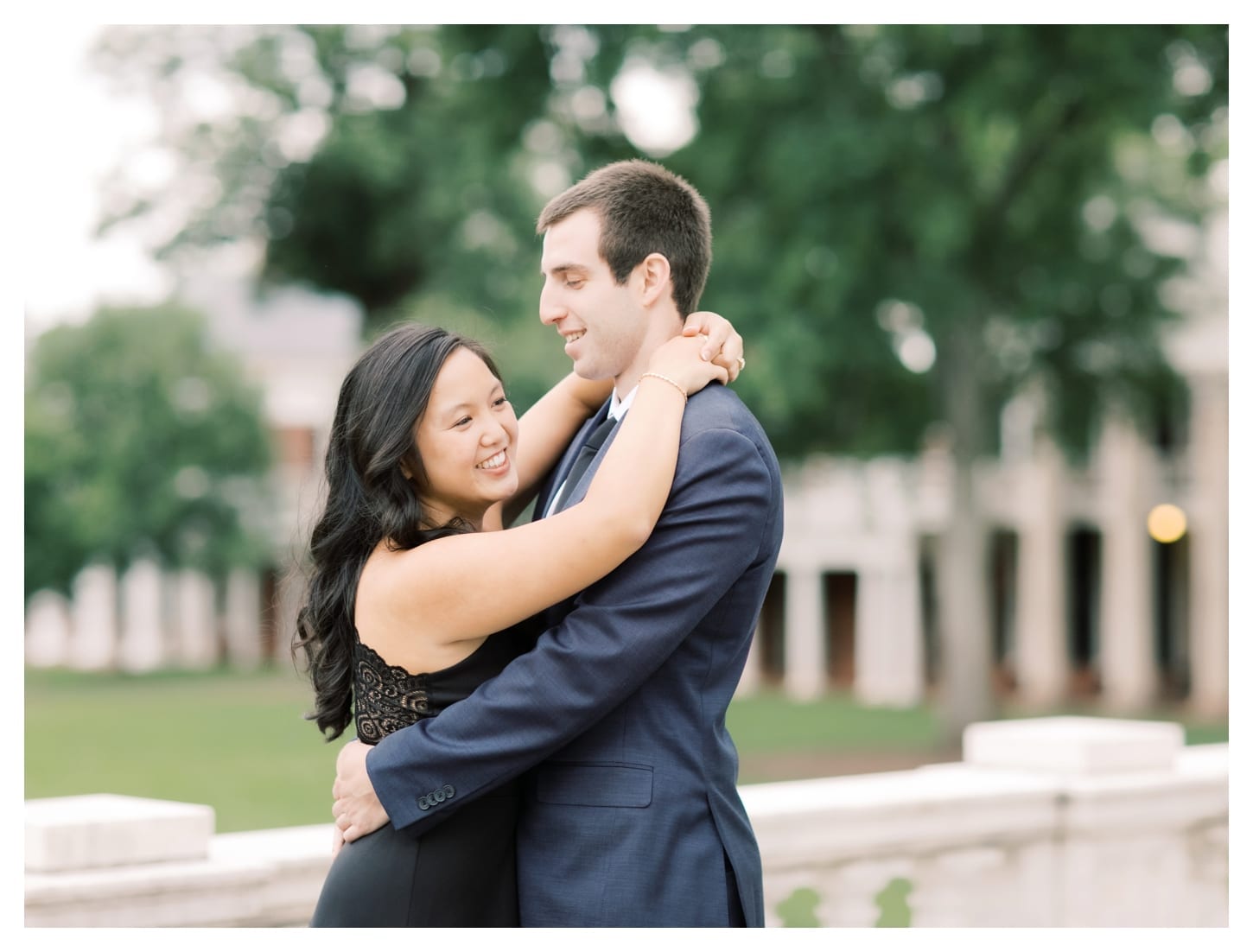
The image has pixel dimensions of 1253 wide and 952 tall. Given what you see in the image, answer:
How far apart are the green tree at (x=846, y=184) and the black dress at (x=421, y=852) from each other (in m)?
12.4

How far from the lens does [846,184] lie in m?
15.4

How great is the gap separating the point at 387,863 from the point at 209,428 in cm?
3175

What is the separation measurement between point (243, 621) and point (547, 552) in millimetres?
37480

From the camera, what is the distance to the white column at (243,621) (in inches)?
1518

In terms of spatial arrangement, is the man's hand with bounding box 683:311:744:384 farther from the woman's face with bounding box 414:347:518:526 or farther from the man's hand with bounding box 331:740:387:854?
the man's hand with bounding box 331:740:387:854

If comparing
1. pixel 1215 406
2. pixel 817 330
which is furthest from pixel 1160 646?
pixel 817 330

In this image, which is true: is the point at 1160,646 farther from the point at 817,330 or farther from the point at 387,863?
the point at 387,863

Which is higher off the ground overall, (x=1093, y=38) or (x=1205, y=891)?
(x=1093, y=38)

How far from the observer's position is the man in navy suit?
2.76 meters

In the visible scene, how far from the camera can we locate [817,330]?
16266 millimetres

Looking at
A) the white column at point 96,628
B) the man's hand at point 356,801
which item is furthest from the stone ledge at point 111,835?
the white column at point 96,628

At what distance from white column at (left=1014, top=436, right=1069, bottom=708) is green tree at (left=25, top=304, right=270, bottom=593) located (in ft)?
54.1

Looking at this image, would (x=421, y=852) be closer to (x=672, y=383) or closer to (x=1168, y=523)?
(x=672, y=383)

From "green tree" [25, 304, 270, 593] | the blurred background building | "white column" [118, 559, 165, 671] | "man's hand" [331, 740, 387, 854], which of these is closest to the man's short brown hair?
"man's hand" [331, 740, 387, 854]
